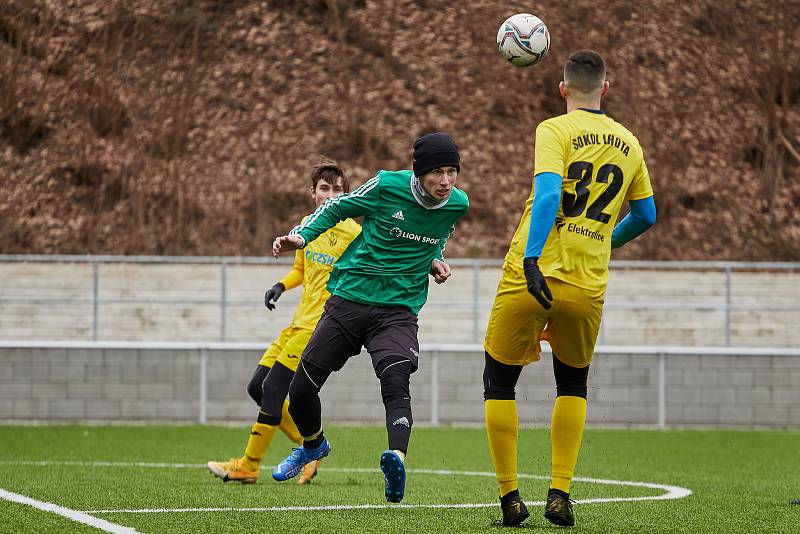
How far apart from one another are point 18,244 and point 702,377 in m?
15.4

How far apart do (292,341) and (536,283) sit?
3346 millimetres

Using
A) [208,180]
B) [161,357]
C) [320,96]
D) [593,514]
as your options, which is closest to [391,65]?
[320,96]

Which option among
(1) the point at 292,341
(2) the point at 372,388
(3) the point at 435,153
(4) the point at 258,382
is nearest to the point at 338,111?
(2) the point at 372,388

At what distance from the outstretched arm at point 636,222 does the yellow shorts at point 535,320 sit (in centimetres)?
46

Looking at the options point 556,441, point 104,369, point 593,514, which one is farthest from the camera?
point 104,369

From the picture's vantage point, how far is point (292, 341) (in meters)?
8.43

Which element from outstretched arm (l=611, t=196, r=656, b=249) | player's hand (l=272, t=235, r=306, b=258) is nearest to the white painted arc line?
player's hand (l=272, t=235, r=306, b=258)

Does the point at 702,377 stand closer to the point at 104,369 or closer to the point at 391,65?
the point at 104,369

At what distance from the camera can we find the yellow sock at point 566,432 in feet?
19.0

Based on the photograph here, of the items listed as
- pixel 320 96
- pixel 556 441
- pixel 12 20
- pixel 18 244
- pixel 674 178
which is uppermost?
pixel 12 20

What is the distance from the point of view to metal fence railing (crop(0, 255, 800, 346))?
22.1 meters

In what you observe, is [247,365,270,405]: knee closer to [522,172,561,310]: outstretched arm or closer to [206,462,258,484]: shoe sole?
[206,462,258,484]: shoe sole

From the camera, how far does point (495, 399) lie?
5.79 meters

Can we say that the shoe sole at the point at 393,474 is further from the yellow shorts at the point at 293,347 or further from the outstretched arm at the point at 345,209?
the yellow shorts at the point at 293,347
